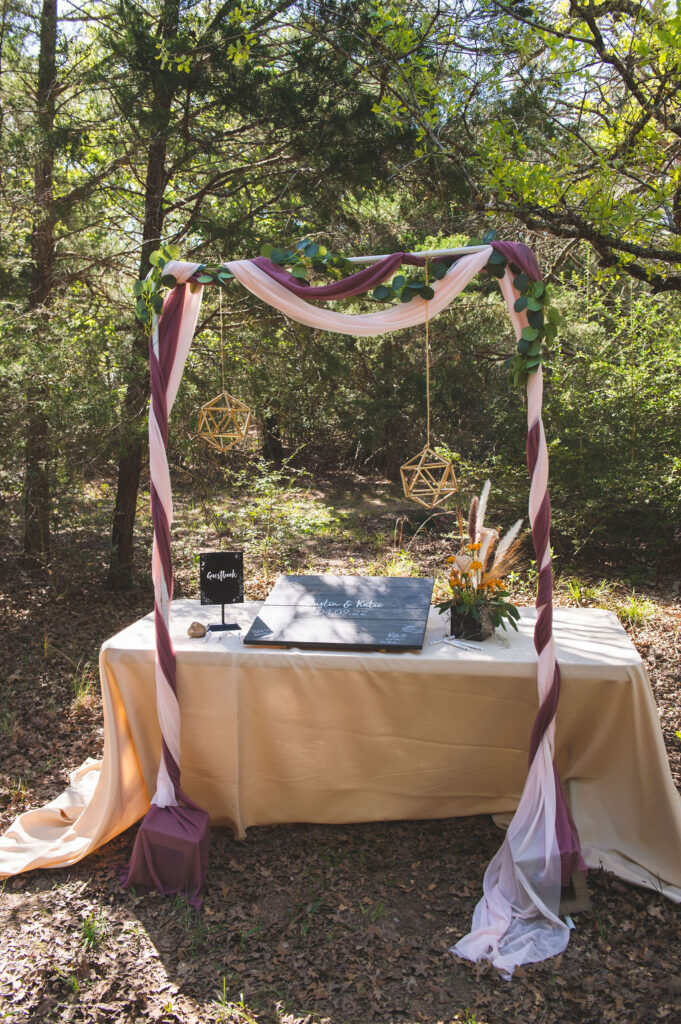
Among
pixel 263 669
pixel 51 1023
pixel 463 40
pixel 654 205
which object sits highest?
pixel 463 40

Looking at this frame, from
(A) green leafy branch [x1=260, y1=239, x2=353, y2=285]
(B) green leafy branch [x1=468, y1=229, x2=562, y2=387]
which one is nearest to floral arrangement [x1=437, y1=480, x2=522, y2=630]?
(B) green leafy branch [x1=468, y1=229, x2=562, y2=387]

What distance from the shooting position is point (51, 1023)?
2242mm

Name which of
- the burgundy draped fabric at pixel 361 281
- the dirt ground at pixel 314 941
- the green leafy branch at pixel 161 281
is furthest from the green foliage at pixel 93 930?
the burgundy draped fabric at pixel 361 281

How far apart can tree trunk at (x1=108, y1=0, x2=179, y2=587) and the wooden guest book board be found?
2.33 m

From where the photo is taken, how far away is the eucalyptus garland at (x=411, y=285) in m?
2.72

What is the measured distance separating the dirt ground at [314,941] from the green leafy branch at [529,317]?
6.29 ft

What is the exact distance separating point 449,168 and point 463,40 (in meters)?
0.83

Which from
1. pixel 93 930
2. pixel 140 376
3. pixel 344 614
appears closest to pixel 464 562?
pixel 344 614

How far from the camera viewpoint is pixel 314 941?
2559mm

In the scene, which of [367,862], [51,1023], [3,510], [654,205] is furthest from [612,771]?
[3,510]

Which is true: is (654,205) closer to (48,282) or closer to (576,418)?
(576,418)

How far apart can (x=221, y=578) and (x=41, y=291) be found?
4032mm

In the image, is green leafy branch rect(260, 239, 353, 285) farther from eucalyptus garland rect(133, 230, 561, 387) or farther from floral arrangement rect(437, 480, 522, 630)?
floral arrangement rect(437, 480, 522, 630)

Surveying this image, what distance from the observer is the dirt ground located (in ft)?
7.48
